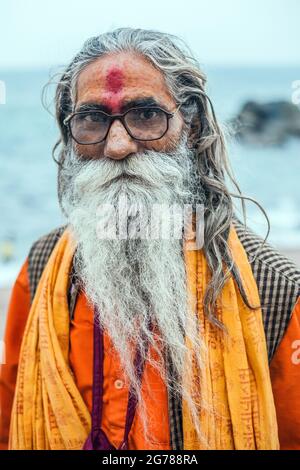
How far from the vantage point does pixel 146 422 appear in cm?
152

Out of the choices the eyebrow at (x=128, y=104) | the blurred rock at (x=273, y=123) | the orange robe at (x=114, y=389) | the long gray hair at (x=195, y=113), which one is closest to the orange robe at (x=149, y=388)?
the orange robe at (x=114, y=389)

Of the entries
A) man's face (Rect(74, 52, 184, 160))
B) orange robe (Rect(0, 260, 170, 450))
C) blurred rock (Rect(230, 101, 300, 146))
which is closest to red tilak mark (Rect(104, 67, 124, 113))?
man's face (Rect(74, 52, 184, 160))

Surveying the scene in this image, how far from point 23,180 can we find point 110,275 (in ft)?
36.2

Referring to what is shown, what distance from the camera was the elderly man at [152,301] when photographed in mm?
1518

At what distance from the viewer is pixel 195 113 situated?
5.57 feet

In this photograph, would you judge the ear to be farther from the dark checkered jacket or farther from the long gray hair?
the dark checkered jacket

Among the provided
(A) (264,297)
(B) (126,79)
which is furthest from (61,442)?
(B) (126,79)

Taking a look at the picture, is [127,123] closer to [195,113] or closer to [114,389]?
[195,113]

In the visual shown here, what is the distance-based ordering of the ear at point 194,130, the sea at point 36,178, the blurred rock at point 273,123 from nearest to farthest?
the ear at point 194,130
the sea at point 36,178
the blurred rock at point 273,123

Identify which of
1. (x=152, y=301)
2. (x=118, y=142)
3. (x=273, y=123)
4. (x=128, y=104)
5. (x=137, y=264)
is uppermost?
(x=273, y=123)

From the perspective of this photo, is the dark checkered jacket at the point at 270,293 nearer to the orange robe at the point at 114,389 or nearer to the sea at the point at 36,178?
the orange robe at the point at 114,389

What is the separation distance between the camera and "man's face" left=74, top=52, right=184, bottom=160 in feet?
5.00

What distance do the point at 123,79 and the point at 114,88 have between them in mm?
36

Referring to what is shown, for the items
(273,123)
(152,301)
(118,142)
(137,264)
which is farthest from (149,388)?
(273,123)
